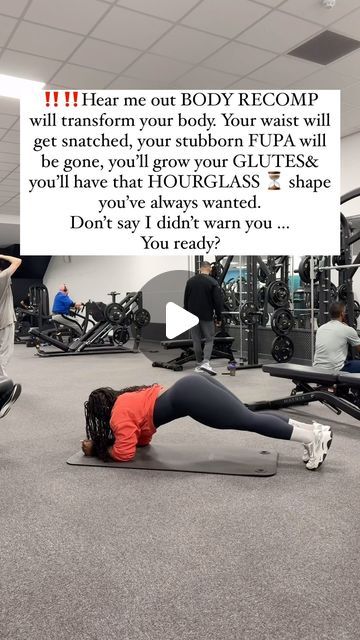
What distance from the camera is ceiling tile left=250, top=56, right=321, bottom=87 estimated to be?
541 cm

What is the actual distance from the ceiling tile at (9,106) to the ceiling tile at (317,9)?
11.1 ft

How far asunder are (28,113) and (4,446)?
88.7 inches

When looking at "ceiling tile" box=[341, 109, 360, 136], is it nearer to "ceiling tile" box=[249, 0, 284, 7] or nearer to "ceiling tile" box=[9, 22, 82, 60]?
"ceiling tile" box=[249, 0, 284, 7]

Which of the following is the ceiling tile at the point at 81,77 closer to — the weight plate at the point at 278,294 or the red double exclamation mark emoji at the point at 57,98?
the red double exclamation mark emoji at the point at 57,98

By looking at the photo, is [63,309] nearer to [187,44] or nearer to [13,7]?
[187,44]

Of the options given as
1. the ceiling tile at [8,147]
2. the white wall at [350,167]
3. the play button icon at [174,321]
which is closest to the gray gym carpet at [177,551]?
the white wall at [350,167]

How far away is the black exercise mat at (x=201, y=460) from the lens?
8.73ft

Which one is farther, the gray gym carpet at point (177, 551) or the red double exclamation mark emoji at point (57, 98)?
the red double exclamation mark emoji at point (57, 98)

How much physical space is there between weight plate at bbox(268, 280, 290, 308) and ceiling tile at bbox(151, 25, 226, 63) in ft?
9.10

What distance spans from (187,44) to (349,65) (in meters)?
1.80

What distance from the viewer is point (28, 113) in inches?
141

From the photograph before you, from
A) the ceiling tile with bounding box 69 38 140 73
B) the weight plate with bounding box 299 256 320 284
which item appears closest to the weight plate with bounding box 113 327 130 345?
the weight plate with bounding box 299 256 320 284

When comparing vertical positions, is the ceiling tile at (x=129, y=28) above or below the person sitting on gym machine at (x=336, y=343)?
above

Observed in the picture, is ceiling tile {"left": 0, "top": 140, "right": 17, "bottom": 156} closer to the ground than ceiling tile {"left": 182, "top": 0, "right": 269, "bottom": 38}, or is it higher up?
closer to the ground
